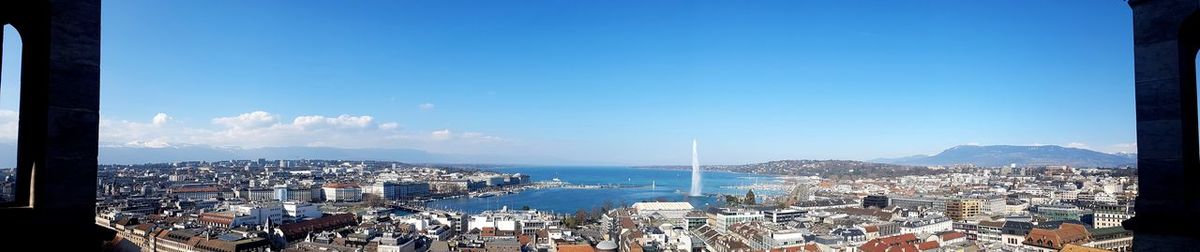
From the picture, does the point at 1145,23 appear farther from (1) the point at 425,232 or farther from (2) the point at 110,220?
(2) the point at 110,220

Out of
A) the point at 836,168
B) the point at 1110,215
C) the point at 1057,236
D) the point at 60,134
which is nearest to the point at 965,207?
the point at 1110,215

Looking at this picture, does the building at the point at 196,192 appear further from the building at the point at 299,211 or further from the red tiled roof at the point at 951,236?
the red tiled roof at the point at 951,236

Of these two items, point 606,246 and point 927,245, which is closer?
point 606,246

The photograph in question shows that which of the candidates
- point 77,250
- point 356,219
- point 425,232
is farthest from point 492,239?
point 77,250

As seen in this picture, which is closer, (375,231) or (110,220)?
(375,231)

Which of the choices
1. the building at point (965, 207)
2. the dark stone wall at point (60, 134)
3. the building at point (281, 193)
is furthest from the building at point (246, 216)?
the building at point (965, 207)

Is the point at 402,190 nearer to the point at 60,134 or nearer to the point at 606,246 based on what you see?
the point at 606,246

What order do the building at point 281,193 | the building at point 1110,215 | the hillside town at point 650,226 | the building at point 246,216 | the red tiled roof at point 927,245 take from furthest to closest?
the building at point 281,193 → the building at point 246,216 → the building at point 1110,215 → the hillside town at point 650,226 → the red tiled roof at point 927,245
